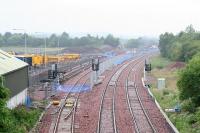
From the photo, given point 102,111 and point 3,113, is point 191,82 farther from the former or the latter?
point 3,113

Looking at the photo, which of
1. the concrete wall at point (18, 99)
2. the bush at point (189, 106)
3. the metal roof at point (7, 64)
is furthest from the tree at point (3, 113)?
the bush at point (189, 106)

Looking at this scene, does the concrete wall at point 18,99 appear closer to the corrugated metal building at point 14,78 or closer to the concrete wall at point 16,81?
the corrugated metal building at point 14,78

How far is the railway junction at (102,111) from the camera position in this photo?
27422 millimetres

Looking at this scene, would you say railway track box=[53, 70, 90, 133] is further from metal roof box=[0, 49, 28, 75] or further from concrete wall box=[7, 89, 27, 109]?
metal roof box=[0, 49, 28, 75]

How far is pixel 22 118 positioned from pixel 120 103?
499 inches

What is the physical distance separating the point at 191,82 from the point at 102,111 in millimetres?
6788

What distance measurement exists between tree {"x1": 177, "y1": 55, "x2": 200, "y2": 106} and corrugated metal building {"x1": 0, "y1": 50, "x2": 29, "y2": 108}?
11.2 meters

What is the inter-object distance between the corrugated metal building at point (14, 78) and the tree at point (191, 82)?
11177 mm

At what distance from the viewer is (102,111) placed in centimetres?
3353

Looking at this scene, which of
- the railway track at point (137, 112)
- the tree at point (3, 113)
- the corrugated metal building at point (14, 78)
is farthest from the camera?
the corrugated metal building at point (14, 78)

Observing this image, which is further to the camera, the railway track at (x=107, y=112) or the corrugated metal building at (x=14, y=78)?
the corrugated metal building at (x=14, y=78)

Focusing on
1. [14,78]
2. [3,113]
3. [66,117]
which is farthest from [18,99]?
[3,113]

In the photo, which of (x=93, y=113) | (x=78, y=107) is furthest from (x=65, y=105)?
(x=93, y=113)

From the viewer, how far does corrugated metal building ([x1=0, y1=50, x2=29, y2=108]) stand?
3100cm
